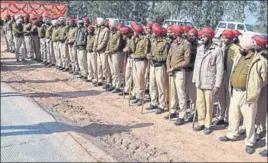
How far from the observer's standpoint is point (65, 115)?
787 centimetres

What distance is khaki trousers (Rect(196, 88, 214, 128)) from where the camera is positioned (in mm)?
6762

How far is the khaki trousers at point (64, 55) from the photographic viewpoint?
41.9ft

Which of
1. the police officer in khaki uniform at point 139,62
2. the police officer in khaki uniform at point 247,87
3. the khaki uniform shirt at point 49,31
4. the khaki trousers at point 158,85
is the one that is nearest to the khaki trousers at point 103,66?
the police officer in khaki uniform at point 139,62

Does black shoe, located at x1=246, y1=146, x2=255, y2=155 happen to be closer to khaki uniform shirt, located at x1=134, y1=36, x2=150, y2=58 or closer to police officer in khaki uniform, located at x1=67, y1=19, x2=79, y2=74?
khaki uniform shirt, located at x1=134, y1=36, x2=150, y2=58

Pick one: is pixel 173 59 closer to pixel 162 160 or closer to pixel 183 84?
pixel 183 84

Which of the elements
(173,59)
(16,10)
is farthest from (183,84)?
(16,10)

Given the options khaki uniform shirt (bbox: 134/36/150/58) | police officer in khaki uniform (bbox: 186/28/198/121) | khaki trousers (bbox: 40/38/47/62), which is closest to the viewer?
police officer in khaki uniform (bbox: 186/28/198/121)

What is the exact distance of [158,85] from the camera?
810 centimetres

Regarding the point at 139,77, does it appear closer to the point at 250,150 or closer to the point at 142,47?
the point at 142,47

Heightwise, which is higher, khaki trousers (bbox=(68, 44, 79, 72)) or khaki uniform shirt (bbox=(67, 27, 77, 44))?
khaki uniform shirt (bbox=(67, 27, 77, 44))

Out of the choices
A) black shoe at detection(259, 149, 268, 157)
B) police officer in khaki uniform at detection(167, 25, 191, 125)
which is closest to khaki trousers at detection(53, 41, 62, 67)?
police officer in khaki uniform at detection(167, 25, 191, 125)

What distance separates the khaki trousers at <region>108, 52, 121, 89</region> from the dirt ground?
0.44 meters

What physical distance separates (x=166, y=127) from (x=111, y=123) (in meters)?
1.07

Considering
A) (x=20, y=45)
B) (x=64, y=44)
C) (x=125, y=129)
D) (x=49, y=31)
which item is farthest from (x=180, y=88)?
(x=20, y=45)
